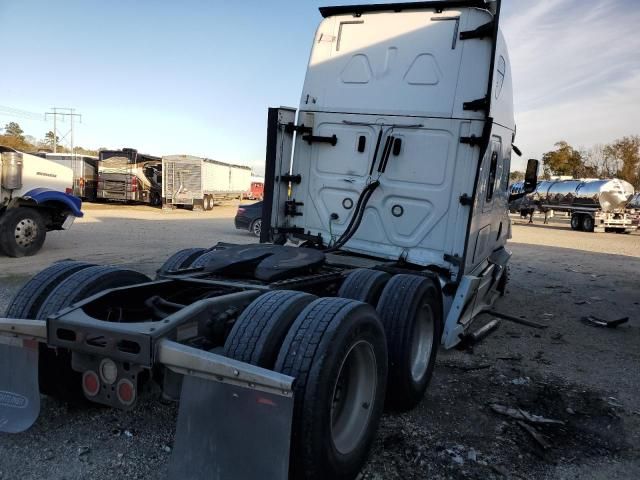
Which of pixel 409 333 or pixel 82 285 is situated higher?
pixel 82 285

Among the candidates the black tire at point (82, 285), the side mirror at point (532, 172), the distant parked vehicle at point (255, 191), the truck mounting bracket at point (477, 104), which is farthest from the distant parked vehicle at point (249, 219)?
the distant parked vehicle at point (255, 191)

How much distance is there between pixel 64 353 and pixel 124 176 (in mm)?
26624

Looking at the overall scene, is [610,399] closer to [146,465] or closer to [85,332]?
[146,465]

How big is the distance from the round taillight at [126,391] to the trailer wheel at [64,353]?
758mm

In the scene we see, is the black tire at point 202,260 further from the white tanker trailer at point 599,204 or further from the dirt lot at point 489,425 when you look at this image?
the white tanker trailer at point 599,204

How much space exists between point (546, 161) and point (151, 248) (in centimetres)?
5183

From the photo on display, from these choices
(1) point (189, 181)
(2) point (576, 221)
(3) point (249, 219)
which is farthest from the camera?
(2) point (576, 221)

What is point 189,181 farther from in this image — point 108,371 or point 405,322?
point 108,371

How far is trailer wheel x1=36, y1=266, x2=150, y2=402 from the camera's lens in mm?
3277

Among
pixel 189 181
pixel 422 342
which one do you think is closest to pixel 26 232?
pixel 422 342

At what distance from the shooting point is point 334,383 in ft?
8.46

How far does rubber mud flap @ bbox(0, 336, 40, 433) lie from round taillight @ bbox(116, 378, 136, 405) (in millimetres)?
632

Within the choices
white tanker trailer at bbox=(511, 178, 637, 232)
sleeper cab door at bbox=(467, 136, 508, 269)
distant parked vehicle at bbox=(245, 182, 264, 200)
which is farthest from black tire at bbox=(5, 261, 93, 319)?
distant parked vehicle at bbox=(245, 182, 264, 200)

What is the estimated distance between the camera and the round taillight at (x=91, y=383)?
8.89ft
